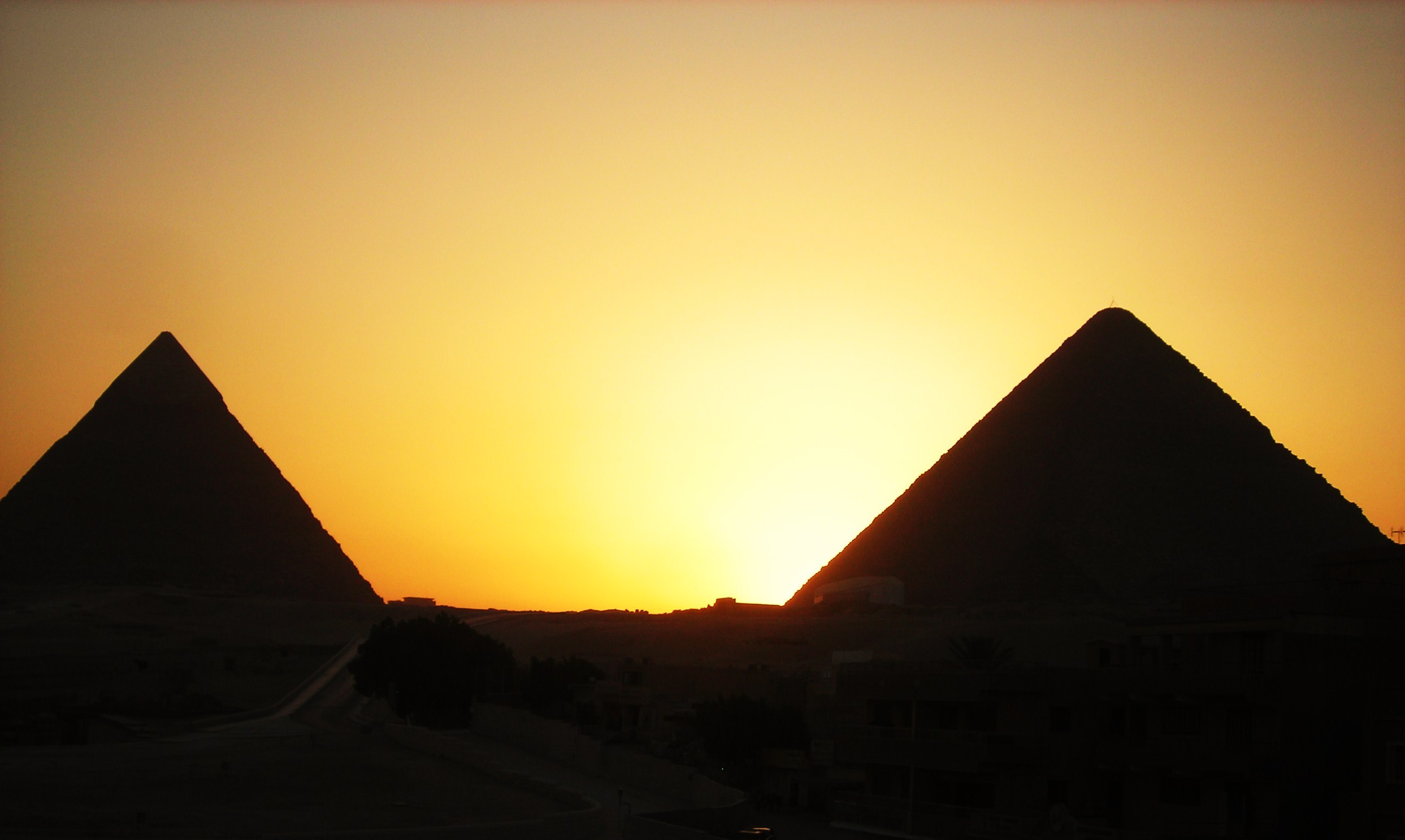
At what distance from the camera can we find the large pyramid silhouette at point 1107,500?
262ft

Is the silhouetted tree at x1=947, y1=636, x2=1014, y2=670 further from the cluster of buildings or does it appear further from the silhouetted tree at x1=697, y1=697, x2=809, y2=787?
the silhouetted tree at x1=697, y1=697, x2=809, y2=787

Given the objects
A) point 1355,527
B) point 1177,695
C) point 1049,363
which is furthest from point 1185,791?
point 1049,363

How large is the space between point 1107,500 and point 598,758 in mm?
58891

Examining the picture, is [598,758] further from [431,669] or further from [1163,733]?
[431,669]

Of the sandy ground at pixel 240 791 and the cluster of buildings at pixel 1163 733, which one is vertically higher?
the cluster of buildings at pixel 1163 733

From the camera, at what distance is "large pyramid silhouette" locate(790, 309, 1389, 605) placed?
79812mm

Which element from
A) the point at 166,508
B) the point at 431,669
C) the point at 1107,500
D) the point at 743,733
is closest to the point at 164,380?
the point at 166,508

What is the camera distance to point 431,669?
42750mm

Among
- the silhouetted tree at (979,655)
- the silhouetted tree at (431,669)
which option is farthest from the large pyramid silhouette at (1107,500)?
the silhouetted tree at (979,655)

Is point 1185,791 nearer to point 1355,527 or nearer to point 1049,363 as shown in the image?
point 1355,527

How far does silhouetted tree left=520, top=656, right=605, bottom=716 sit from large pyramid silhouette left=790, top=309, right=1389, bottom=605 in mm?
32823

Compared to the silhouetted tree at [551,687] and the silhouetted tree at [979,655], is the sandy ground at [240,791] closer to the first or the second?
the silhouetted tree at [551,687]

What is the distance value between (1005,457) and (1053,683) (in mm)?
69097

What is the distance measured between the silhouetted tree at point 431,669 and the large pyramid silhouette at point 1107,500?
1319 inches
